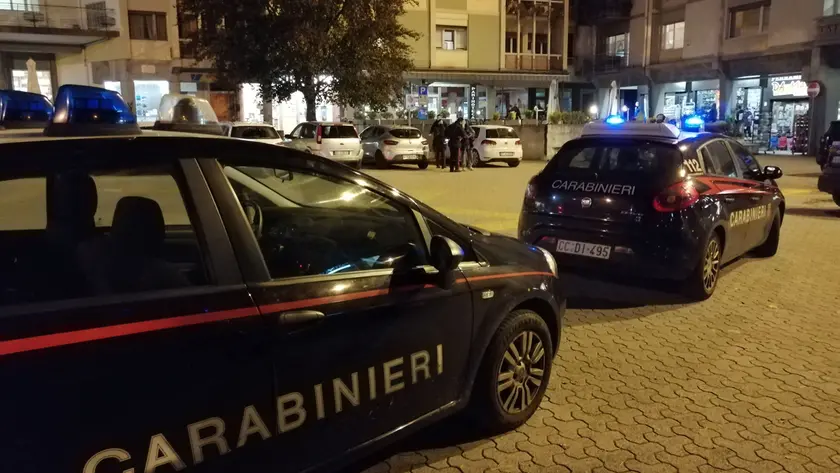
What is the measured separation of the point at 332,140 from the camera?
2039cm

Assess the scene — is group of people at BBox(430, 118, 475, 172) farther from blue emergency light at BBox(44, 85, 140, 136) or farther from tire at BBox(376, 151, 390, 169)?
blue emergency light at BBox(44, 85, 140, 136)

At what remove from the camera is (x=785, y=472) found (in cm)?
342

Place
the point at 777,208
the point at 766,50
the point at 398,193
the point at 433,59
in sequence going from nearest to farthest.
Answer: the point at 398,193 < the point at 777,208 < the point at 766,50 < the point at 433,59

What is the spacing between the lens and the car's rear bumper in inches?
238

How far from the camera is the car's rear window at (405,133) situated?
72.6 ft

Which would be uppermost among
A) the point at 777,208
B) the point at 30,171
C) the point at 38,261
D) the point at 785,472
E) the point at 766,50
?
the point at 766,50

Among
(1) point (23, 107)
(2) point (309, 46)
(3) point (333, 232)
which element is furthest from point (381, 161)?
(3) point (333, 232)

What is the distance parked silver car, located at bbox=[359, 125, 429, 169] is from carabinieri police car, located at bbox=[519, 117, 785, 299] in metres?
15.0

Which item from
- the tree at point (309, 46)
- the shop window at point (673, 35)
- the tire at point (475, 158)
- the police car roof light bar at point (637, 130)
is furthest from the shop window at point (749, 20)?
the police car roof light bar at point (637, 130)

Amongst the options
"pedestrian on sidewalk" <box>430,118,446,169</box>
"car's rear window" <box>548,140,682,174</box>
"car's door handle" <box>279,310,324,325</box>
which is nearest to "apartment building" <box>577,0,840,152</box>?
"pedestrian on sidewalk" <box>430,118,446,169</box>

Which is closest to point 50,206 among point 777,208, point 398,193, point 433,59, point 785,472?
point 398,193

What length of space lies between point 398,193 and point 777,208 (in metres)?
6.46

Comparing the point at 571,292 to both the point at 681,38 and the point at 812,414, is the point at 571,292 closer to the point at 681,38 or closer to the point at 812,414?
the point at 812,414

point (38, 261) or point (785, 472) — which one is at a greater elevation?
point (38, 261)
